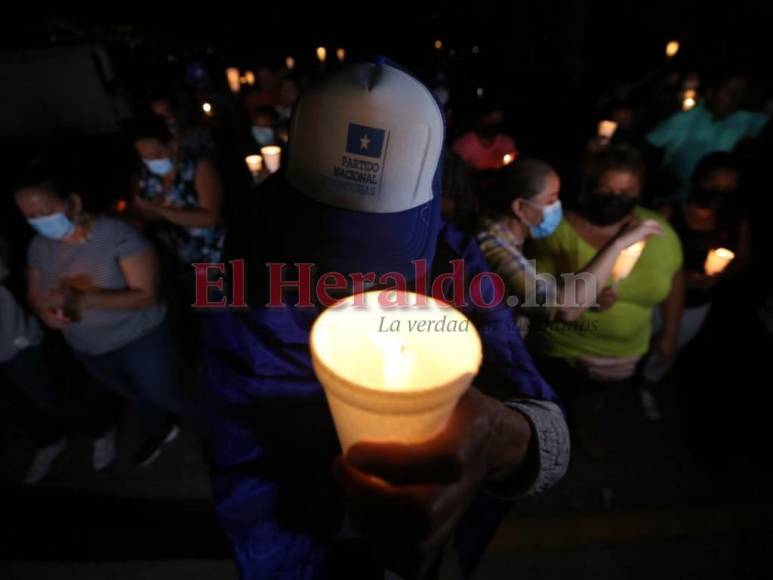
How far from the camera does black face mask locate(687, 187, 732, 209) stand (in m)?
3.32

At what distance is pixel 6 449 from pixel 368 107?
4.47 metres

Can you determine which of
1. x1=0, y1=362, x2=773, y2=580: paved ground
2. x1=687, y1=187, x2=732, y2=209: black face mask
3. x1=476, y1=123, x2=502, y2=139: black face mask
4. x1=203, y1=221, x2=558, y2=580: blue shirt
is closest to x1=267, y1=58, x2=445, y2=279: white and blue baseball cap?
x1=203, y1=221, x2=558, y2=580: blue shirt

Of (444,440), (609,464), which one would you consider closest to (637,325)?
(609,464)

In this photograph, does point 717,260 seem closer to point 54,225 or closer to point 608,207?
point 608,207

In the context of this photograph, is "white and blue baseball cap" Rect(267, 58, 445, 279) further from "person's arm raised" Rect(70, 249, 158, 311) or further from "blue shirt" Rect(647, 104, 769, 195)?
"blue shirt" Rect(647, 104, 769, 195)

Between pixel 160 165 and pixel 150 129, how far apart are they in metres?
0.31

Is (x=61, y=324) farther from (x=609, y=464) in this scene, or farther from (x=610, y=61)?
(x=610, y=61)

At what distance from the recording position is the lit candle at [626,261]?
2367 mm

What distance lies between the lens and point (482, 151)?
5.45 metres

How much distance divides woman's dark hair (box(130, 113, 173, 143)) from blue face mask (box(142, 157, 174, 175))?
16cm

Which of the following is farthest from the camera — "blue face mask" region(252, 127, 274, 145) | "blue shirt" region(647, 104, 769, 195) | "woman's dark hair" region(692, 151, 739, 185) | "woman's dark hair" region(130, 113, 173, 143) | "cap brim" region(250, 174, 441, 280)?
"blue face mask" region(252, 127, 274, 145)

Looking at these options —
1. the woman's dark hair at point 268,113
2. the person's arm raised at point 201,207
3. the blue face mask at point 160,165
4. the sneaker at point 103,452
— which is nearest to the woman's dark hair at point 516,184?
the person's arm raised at point 201,207

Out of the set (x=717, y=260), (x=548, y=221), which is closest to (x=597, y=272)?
(x=548, y=221)

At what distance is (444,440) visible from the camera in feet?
2.36
